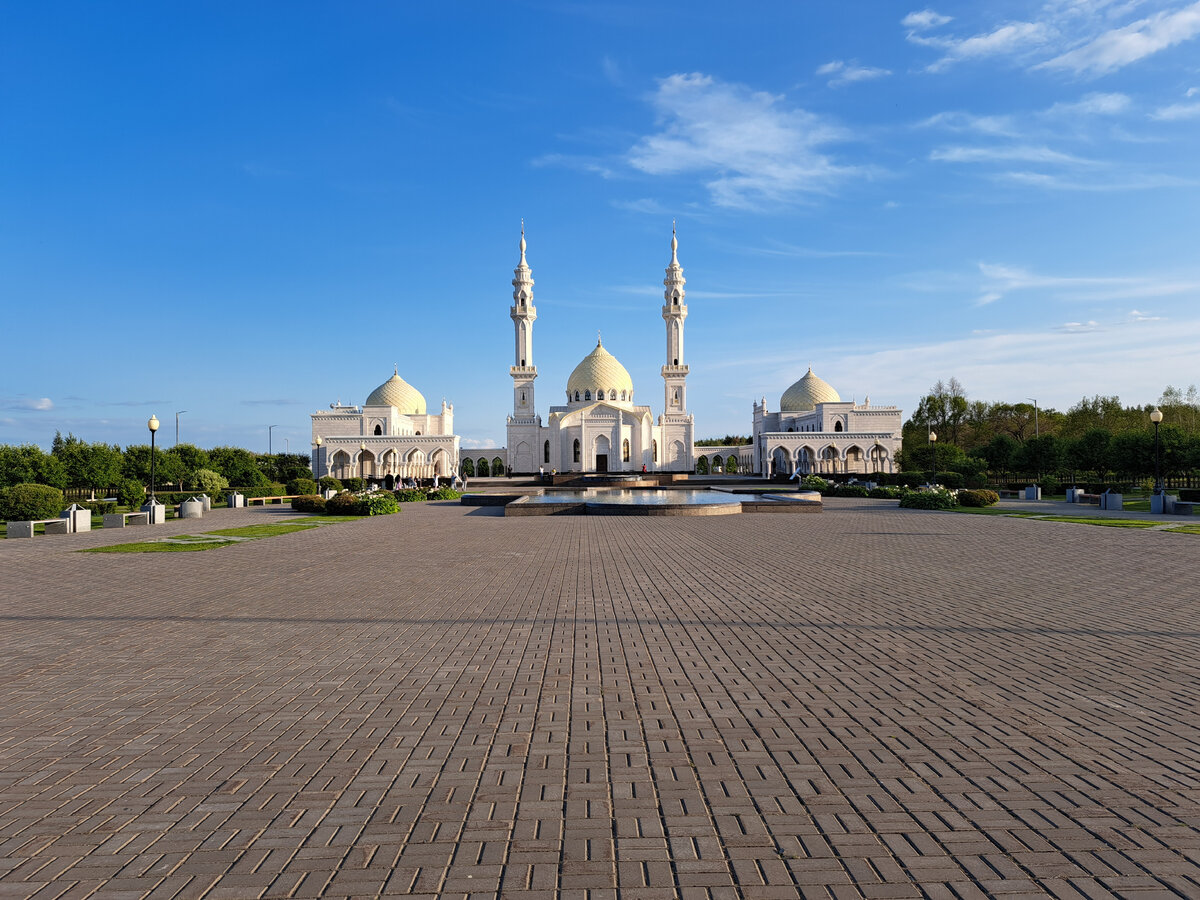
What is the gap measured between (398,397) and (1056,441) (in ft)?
175

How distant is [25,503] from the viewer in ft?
62.6

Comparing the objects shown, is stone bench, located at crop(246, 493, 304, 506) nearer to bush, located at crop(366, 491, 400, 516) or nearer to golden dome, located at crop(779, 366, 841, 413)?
bush, located at crop(366, 491, 400, 516)

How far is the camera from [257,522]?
20812 millimetres

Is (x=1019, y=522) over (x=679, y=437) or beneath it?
beneath

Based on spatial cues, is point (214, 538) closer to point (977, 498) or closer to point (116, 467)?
point (977, 498)

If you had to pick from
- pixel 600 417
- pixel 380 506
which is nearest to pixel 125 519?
pixel 380 506

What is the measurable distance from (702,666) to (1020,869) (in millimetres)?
2998

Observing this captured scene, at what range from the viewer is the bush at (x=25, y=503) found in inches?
749

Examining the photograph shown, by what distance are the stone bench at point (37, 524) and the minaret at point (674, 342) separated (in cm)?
5180

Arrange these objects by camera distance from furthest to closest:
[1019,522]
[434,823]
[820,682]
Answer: [1019,522], [820,682], [434,823]

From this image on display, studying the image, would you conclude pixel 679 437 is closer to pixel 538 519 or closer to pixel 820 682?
pixel 538 519

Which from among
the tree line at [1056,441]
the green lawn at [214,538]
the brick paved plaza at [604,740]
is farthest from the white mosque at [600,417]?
the brick paved plaza at [604,740]

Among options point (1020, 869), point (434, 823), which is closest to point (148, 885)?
point (434, 823)

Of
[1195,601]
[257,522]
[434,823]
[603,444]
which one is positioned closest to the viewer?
[434,823]
